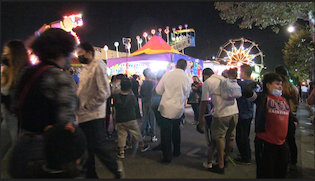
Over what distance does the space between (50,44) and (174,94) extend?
7.54 ft

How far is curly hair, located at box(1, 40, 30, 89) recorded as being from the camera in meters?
1.77

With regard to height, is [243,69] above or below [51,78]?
above

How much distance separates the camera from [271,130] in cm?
245

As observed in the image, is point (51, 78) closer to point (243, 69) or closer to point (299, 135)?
point (243, 69)

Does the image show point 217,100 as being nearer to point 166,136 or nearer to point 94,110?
point 166,136

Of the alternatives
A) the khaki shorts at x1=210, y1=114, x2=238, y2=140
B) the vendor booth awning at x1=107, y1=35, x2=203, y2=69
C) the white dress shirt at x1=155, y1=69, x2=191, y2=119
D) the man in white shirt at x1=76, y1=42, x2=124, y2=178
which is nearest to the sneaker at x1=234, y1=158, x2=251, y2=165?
the khaki shorts at x1=210, y1=114, x2=238, y2=140

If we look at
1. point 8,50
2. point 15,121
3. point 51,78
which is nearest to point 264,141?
point 51,78

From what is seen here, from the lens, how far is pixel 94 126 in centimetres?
257

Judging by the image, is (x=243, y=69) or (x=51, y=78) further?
(x=243, y=69)

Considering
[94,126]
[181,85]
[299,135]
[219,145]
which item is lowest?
[299,135]

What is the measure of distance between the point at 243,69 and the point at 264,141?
5.74ft

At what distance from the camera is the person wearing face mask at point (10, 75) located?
5.61 ft

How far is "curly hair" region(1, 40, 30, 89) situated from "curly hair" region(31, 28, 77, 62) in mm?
357

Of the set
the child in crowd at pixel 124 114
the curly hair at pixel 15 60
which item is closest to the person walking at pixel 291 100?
the child in crowd at pixel 124 114
